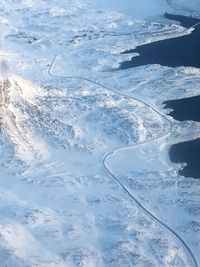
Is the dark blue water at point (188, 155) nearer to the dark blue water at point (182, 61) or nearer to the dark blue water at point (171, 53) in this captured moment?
the dark blue water at point (182, 61)

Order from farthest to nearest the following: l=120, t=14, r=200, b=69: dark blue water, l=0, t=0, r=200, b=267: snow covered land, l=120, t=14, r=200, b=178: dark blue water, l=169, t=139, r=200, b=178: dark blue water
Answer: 1. l=120, t=14, r=200, b=69: dark blue water
2. l=120, t=14, r=200, b=178: dark blue water
3. l=169, t=139, r=200, b=178: dark blue water
4. l=0, t=0, r=200, b=267: snow covered land

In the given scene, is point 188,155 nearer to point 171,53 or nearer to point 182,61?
point 182,61

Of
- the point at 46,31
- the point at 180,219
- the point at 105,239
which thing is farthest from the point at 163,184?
the point at 46,31

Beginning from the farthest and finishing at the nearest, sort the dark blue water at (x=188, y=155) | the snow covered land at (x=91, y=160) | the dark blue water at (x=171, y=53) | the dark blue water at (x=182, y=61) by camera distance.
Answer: the dark blue water at (x=171, y=53), the dark blue water at (x=182, y=61), the dark blue water at (x=188, y=155), the snow covered land at (x=91, y=160)

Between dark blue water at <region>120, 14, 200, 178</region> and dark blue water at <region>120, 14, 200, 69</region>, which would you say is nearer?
dark blue water at <region>120, 14, 200, 178</region>

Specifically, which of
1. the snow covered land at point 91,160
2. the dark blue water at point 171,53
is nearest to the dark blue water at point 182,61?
the dark blue water at point 171,53

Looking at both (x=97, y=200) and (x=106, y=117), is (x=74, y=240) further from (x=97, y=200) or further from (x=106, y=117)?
(x=106, y=117)

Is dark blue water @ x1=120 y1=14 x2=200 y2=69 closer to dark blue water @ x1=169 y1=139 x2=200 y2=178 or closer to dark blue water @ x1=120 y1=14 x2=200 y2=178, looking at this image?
dark blue water @ x1=120 y1=14 x2=200 y2=178

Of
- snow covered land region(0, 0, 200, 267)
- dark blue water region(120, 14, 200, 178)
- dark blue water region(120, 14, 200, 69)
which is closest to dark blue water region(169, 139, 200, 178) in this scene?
dark blue water region(120, 14, 200, 178)
